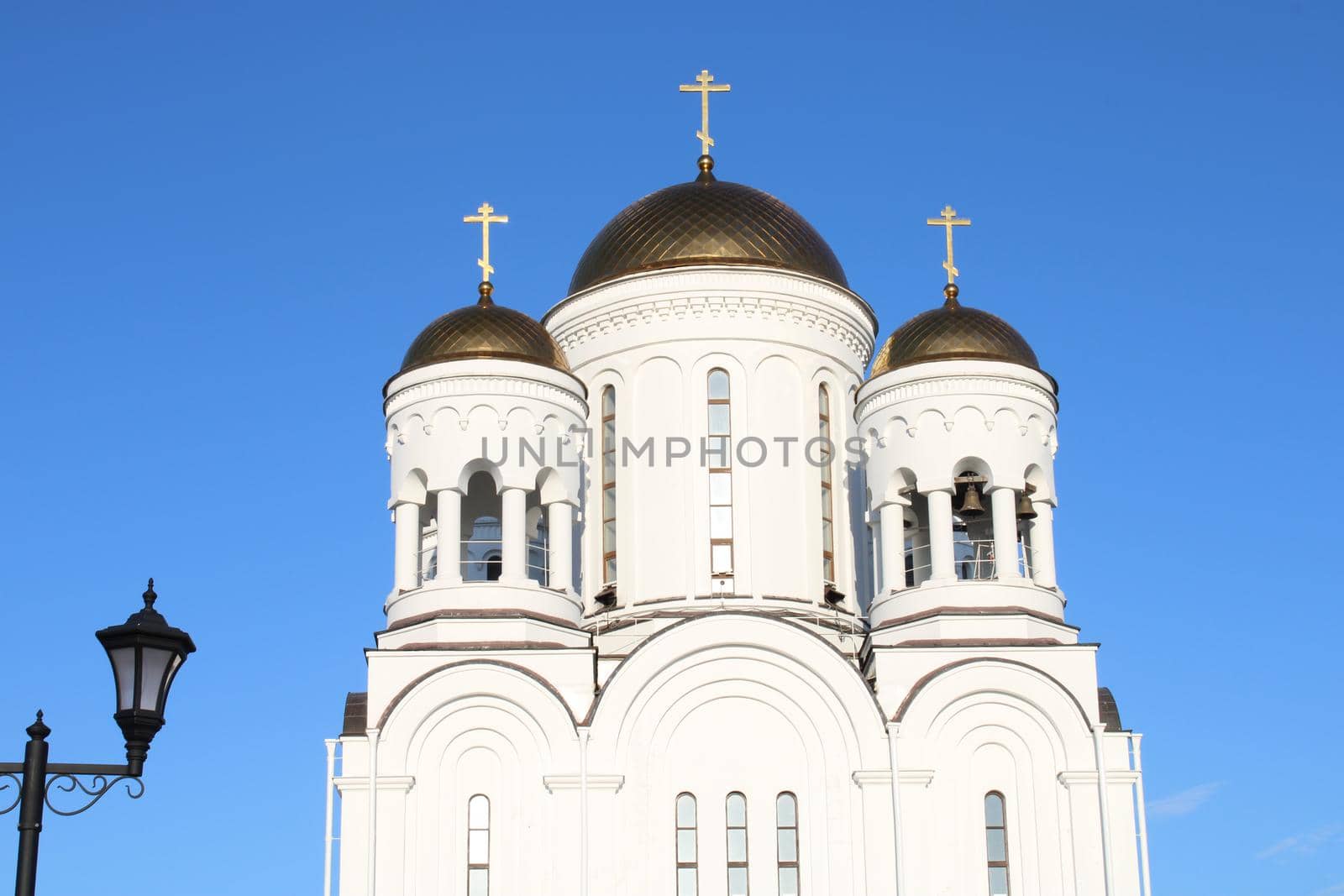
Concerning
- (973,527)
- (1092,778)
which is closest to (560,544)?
(973,527)

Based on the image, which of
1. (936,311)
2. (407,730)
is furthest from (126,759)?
(936,311)

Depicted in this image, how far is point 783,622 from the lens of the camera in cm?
2000

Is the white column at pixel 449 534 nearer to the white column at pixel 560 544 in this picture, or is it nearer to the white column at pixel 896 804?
the white column at pixel 560 544

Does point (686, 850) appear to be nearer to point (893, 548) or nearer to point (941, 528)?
point (893, 548)

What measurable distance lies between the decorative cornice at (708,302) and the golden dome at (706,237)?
208 mm

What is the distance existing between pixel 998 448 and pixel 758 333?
150 inches

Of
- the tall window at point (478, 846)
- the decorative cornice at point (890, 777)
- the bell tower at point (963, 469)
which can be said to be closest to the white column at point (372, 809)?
the tall window at point (478, 846)

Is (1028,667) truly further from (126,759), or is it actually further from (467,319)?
(126,759)

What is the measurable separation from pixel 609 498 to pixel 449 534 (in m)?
3.03

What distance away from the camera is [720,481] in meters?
22.4

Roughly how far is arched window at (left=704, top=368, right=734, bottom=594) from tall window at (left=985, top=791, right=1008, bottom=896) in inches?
167

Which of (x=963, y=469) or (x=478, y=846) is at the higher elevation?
(x=963, y=469)

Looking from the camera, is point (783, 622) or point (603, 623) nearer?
point (783, 622)

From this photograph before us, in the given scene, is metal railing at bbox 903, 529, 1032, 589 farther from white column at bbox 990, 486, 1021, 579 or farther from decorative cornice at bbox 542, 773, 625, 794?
decorative cornice at bbox 542, 773, 625, 794
